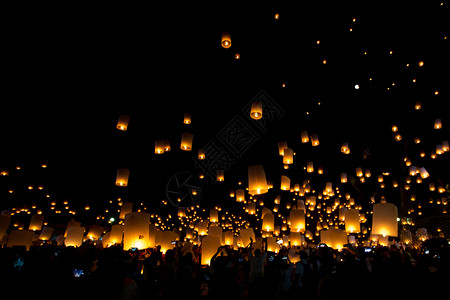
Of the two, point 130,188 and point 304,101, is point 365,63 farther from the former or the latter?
point 130,188

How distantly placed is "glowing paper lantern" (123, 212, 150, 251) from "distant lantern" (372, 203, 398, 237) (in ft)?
17.4

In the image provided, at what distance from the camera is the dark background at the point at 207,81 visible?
642 cm

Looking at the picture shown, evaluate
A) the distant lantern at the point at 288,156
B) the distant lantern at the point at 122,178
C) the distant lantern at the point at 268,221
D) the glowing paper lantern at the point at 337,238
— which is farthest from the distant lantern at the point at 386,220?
the distant lantern at the point at 122,178

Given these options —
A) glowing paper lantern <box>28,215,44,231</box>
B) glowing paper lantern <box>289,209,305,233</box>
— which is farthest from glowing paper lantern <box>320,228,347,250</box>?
glowing paper lantern <box>28,215,44,231</box>

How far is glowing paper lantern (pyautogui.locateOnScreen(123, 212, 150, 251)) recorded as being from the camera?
6.35 meters

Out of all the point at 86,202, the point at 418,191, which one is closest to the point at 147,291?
the point at 418,191

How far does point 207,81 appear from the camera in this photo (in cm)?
820

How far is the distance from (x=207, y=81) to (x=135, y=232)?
4709 mm

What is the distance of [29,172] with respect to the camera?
1512 cm

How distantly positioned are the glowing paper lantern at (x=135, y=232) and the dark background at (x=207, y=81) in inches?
108

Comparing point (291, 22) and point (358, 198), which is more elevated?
point (291, 22)

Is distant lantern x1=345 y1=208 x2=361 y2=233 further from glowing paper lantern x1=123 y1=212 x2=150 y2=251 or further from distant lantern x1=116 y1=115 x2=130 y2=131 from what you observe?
distant lantern x1=116 y1=115 x2=130 y2=131

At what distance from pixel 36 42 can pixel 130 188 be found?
14.1 metres

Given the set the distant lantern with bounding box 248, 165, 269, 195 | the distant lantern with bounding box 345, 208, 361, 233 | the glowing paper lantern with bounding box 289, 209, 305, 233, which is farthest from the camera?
the glowing paper lantern with bounding box 289, 209, 305, 233
